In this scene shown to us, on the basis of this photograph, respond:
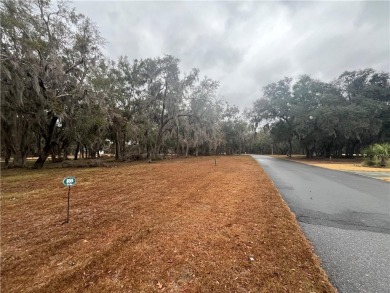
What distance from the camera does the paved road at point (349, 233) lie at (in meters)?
2.39

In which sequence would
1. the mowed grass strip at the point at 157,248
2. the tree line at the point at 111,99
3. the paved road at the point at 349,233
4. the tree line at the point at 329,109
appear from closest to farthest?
the mowed grass strip at the point at 157,248 < the paved road at the point at 349,233 < the tree line at the point at 111,99 < the tree line at the point at 329,109

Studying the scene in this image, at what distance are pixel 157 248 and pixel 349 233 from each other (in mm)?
3388

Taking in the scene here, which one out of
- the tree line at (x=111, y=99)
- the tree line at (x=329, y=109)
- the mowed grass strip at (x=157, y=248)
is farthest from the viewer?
the tree line at (x=329, y=109)

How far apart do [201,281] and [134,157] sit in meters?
24.3

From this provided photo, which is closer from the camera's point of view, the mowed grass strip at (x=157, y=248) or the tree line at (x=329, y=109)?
the mowed grass strip at (x=157, y=248)

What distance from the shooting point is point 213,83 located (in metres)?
22.0

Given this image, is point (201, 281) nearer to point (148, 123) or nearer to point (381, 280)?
point (381, 280)

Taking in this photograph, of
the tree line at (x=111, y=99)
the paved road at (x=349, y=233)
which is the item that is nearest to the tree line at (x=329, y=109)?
the tree line at (x=111, y=99)

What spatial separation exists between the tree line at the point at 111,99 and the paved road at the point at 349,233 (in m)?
12.1

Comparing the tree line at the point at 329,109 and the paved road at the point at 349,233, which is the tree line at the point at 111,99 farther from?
the paved road at the point at 349,233

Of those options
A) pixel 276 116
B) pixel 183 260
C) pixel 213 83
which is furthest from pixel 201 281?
pixel 276 116

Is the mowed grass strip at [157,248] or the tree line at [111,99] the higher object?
the tree line at [111,99]

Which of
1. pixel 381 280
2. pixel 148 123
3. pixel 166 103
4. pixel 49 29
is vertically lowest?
pixel 381 280

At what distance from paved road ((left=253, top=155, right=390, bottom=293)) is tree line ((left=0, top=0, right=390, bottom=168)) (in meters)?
12.1
